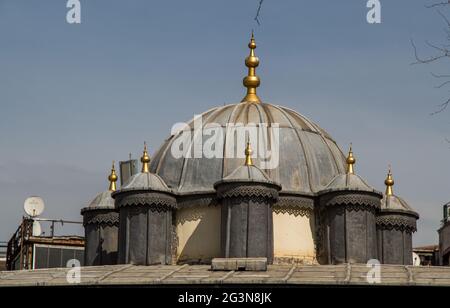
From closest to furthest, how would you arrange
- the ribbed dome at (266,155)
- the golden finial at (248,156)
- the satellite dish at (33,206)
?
the golden finial at (248,156)
the ribbed dome at (266,155)
the satellite dish at (33,206)

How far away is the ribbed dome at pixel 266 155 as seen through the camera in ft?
167

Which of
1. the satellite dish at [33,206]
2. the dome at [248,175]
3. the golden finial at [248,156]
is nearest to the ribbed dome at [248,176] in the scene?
the dome at [248,175]

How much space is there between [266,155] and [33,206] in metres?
18.1

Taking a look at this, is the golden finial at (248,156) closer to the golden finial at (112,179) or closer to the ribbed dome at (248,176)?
the ribbed dome at (248,176)

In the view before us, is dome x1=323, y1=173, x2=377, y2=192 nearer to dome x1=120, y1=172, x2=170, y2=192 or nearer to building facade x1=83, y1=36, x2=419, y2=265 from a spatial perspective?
building facade x1=83, y1=36, x2=419, y2=265

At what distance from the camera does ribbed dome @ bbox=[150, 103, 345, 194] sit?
167ft

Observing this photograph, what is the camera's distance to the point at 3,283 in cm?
4169

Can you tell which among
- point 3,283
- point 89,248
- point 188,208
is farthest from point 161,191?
point 3,283

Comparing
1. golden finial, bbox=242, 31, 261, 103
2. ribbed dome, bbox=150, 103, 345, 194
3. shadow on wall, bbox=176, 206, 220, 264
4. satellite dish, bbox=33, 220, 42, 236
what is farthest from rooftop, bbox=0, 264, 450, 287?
satellite dish, bbox=33, 220, 42, 236

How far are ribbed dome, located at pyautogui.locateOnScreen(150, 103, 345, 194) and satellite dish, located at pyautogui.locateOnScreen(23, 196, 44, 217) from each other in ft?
44.2

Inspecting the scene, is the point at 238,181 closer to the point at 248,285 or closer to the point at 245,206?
the point at 245,206

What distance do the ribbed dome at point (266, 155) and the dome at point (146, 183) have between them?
1222 millimetres

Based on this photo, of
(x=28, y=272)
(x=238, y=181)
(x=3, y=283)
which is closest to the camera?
(x=3, y=283)
